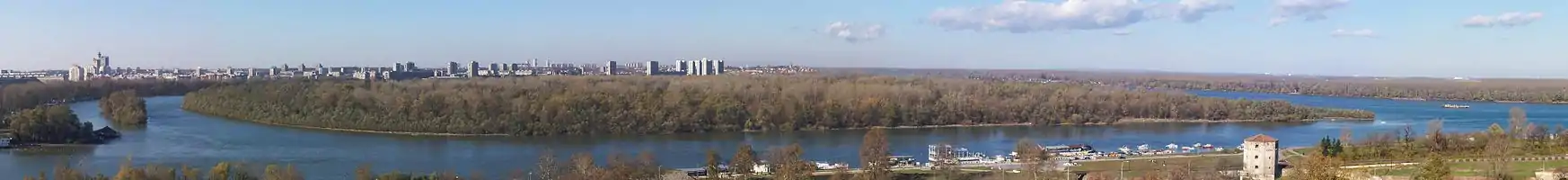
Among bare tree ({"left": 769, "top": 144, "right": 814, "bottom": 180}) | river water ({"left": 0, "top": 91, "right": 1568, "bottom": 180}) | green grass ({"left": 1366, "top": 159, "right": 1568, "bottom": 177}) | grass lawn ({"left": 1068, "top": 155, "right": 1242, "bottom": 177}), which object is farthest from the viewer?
river water ({"left": 0, "top": 91, "right": 1568, "bottom": 180})

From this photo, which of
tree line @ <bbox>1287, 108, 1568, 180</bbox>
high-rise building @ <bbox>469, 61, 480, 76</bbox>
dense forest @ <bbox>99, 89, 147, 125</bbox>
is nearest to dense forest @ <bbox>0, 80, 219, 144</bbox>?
dense forest @ <bbox>99, 89, 147, 125</bbox>

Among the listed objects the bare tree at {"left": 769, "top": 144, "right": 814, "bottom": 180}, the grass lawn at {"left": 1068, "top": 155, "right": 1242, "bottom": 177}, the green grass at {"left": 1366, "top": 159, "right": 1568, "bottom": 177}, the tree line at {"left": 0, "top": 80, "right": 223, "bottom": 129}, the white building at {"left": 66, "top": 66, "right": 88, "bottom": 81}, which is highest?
the white building at {"left": 66, "top": 66, "right": 88, "bottom": 81}

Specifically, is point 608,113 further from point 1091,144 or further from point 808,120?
point 1091,144

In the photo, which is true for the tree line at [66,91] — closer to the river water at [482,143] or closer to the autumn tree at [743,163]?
the river water at [482,143]

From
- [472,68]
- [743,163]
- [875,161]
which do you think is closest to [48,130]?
Result: [743,163]

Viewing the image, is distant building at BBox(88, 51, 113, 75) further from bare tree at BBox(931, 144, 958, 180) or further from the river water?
bare tree at BBox(931, 144, 958, 180)

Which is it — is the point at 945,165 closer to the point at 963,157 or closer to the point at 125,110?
the point at 963,157

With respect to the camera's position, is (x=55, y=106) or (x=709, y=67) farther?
(x=709, y=67)

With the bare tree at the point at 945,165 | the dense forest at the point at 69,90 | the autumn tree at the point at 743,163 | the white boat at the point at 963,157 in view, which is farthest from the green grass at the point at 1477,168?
the dense forest at the point at 69,90
